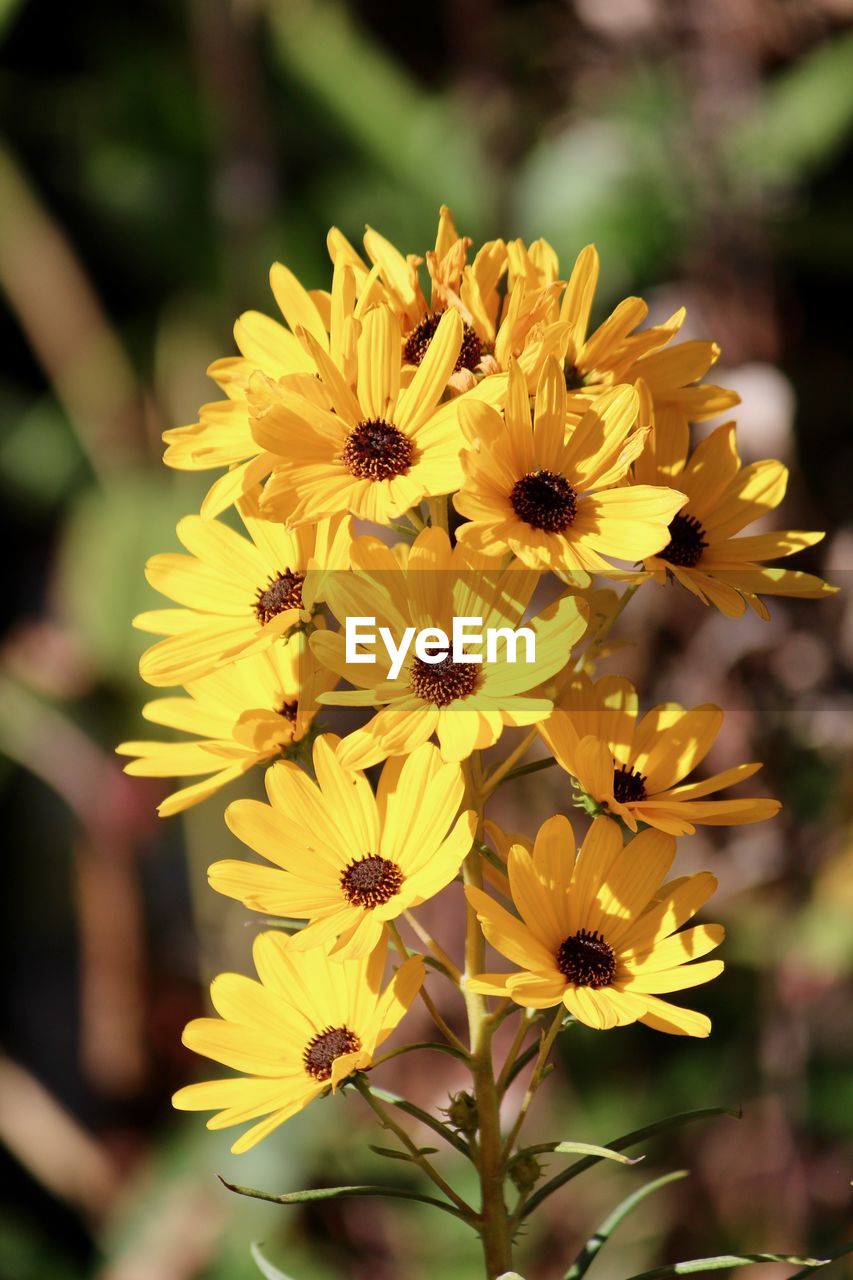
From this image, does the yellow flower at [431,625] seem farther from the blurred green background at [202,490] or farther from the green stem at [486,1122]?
the blurred green background at [202,490]

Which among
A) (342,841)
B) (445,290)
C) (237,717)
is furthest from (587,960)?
(445,290)

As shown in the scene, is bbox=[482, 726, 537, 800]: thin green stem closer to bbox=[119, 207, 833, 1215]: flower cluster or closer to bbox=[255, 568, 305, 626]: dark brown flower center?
bbox=[119, 207, 833, 1215]: flower cluster

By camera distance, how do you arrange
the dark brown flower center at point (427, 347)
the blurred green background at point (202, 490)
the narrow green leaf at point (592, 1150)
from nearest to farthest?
1. the narrow green leaf at point (592, 1150)
2. the dark brown flower center at point (427, 347)
3. the blurred green background at point (202, 490)

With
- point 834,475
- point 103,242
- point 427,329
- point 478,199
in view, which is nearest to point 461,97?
point 478,199

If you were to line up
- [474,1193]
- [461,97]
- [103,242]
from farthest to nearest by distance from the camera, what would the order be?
[103,242], [461,97], [474,1193]

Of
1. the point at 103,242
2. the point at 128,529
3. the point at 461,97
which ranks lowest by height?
the point at 128,529

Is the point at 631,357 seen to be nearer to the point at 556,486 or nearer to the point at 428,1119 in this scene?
the point at 556,486

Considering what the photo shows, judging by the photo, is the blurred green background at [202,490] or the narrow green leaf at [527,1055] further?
the blurred green background at [202,490]

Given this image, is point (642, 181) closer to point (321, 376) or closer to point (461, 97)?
point (461, 97)

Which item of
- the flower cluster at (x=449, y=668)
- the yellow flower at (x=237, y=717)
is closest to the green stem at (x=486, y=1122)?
the flower cluster at (x=449, y=668)
